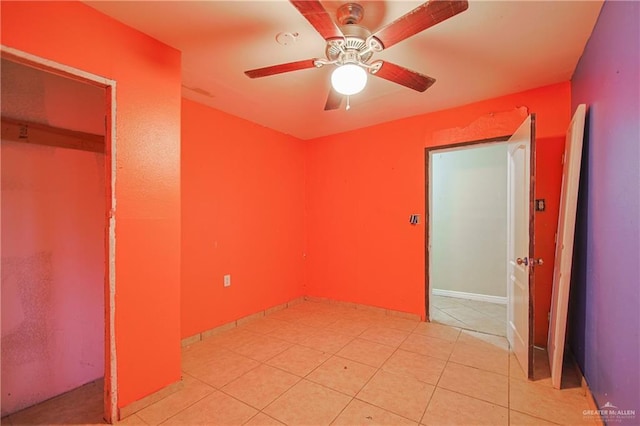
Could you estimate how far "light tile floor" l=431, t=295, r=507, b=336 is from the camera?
127 inches

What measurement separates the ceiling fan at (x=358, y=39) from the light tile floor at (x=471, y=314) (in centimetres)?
273

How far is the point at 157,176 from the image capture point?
1.91 m

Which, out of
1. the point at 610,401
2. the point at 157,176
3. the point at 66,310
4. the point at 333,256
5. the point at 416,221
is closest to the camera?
the point at 610,401

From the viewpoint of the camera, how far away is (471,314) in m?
3.64

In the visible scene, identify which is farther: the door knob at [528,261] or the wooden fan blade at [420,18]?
the door knob at [528,261]

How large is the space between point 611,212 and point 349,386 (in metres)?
1.96

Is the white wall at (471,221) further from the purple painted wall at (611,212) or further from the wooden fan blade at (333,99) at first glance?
the wooden fan blade at (333,99)

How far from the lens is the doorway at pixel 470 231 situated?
13.5 feet

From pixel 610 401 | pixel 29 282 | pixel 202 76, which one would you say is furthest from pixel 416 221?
pixel 29 282

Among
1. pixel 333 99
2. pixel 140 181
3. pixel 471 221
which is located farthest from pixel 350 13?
pixel 471 221

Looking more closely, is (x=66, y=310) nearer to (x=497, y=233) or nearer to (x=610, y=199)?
(x=610, y=199)

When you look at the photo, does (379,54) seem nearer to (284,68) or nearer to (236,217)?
(284,68)

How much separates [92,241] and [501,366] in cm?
345

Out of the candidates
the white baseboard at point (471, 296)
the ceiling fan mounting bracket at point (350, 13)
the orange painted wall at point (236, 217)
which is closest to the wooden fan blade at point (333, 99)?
the ceiling fan mounting bracket at point (350, 13)
